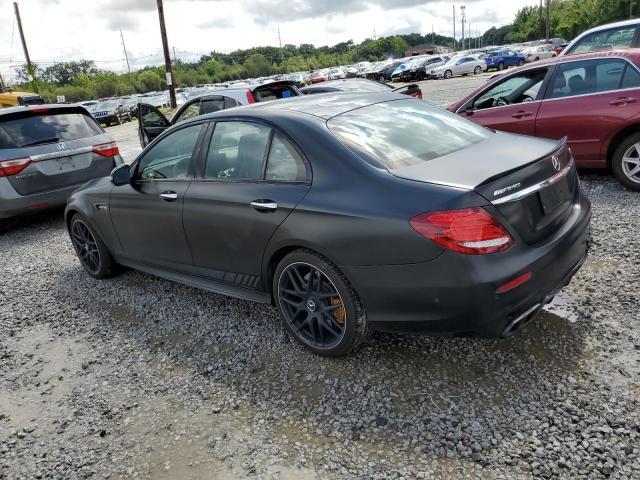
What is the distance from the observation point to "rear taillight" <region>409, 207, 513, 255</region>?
101 inches

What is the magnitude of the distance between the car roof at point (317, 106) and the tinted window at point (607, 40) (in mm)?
5671

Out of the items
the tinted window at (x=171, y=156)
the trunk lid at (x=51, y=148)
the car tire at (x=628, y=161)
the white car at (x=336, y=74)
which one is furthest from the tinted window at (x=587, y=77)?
the white car at (x=336, y=74)

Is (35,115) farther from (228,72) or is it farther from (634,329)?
(228,72)

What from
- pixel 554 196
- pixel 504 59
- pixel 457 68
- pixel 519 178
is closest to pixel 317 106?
pixel 519 178

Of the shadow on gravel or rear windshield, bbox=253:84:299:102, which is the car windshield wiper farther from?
the shadow on gravel

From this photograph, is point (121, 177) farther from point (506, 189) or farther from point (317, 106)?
point (506, 189)

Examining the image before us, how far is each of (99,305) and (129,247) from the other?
588 millimetres

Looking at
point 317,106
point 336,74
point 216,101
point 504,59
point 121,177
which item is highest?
point 336,74

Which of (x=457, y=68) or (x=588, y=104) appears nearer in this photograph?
(x=588, y=104)

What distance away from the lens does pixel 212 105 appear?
9.02 meters

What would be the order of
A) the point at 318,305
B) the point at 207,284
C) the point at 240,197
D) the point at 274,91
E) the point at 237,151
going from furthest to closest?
the point at 274,91, the point at 207,284, the point at 237,151, the point at 240,197, the point at 318,305

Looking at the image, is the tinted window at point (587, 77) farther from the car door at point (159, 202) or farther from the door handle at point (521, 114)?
the car door at point (159, 202)

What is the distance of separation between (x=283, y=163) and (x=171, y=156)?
1258 millimetres

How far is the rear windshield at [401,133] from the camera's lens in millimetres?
3104
